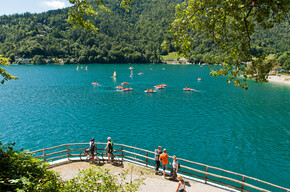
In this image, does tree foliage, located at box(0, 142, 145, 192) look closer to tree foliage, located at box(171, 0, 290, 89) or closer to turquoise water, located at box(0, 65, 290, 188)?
tree foliage, located at box(171, 0, 290, 89)

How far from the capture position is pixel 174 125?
37.8m

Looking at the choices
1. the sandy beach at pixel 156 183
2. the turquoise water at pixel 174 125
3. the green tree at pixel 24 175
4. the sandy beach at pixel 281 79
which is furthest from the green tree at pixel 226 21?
the sandy beach at pixel 281 79

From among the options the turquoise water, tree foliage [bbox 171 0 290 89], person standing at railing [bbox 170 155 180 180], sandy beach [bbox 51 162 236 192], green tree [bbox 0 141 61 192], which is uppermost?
tree foliage [bbox 171 0 290 89]

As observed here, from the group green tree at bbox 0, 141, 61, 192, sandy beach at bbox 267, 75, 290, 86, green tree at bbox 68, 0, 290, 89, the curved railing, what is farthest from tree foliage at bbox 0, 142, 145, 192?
sandy beach at bbox 267, 75, 290, 86

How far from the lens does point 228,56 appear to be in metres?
8.32

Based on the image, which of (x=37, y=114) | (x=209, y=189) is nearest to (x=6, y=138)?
(x=37, y=114)

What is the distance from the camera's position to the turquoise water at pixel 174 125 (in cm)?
2666

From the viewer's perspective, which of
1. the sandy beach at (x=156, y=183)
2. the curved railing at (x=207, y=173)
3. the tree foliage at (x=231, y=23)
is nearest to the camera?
the tree foliage at (x=231, y=23)

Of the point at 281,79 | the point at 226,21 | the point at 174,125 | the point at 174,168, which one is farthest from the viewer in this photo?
the point at 281,79

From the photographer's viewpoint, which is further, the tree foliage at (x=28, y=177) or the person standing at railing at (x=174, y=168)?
the person standing at railing at (x=174, y=168)

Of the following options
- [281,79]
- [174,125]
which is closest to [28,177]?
[174,125]

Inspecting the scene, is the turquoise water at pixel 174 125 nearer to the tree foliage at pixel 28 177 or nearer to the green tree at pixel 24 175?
the tree foliage at pixel 28 177

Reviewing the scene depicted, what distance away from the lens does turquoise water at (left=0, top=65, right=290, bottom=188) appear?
1049 inches

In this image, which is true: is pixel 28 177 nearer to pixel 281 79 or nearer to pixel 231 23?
pixel 231 23
